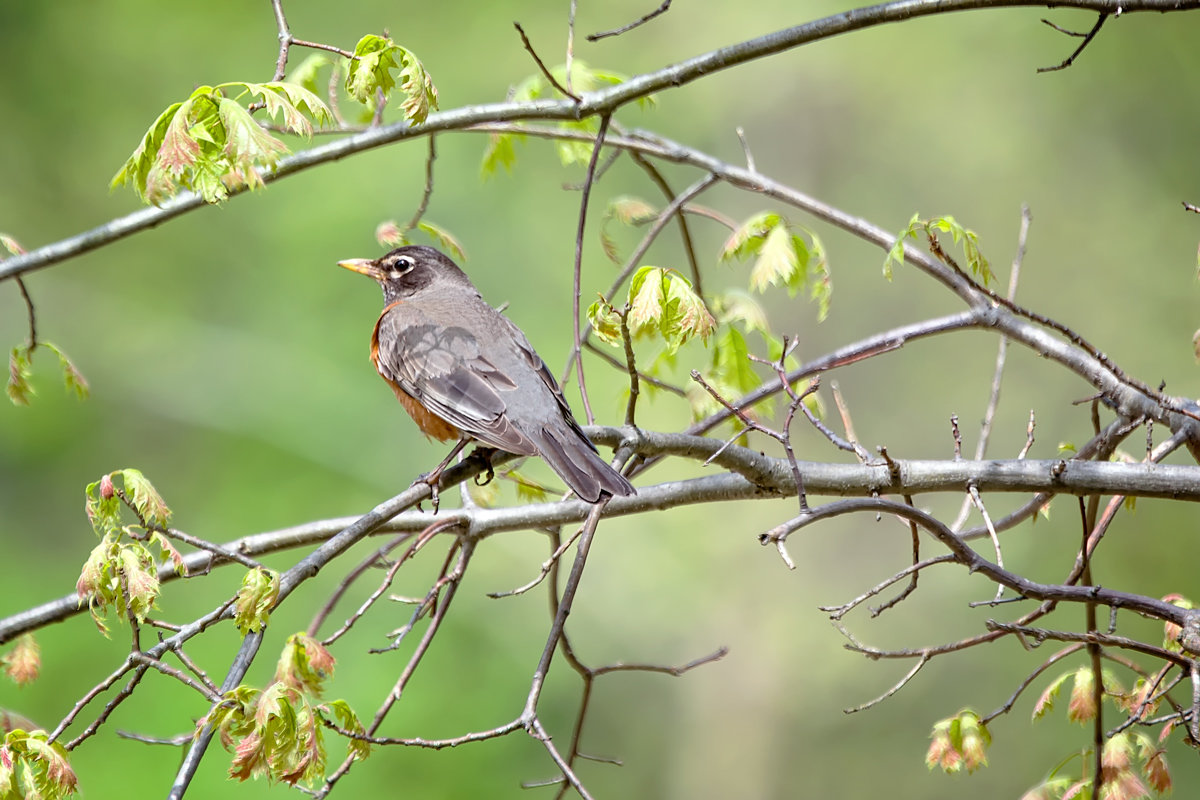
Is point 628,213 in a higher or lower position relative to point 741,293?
higher

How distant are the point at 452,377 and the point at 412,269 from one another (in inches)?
51.4

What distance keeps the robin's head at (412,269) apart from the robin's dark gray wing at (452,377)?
600 mm

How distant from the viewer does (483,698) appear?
948 centimetres

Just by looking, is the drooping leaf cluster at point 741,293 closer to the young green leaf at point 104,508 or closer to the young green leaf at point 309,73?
the young green leaf at point 309,73

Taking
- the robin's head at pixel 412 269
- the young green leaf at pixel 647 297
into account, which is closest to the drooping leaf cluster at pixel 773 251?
the young green leaf at pixel 647 297

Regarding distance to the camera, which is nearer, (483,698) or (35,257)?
(35,257)

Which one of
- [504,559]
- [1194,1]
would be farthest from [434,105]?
[504,559]

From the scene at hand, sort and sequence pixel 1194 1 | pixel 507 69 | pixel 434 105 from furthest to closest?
pixel 507 69
pixel 434 105
pixel 1194 1

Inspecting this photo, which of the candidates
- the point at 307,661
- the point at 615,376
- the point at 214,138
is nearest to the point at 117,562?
the point at 307,661

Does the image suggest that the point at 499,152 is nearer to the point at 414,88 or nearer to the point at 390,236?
the point at 390,236

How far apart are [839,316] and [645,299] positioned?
7.60 m

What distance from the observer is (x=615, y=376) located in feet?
33.4

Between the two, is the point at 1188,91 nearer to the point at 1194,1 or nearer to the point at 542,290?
the point at 542,290

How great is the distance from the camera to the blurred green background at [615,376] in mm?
8953
